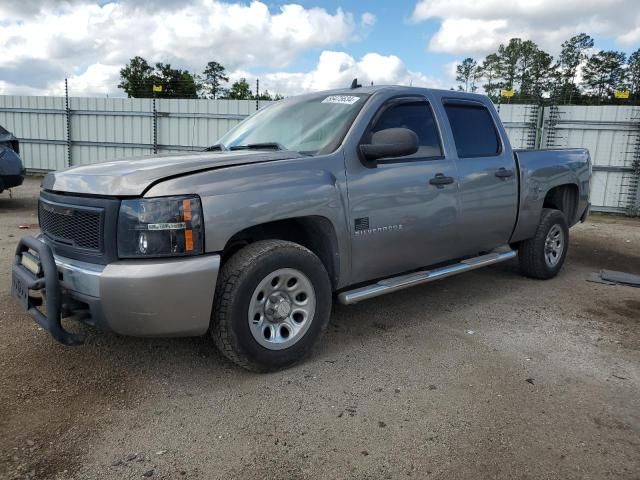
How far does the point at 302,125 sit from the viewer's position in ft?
13.2

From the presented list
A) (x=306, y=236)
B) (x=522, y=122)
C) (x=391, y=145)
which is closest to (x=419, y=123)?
(x=391, y=145)

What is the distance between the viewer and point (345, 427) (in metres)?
2.76

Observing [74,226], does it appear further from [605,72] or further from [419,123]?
[605,72]

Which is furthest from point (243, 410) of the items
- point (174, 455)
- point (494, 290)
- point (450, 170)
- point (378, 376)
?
point (494, 290)

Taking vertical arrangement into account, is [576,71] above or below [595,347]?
above

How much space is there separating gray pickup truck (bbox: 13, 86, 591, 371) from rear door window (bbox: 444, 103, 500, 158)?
2cm

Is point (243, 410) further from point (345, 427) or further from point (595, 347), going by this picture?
point (595, 347)

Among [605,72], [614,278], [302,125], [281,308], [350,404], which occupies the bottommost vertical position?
[350,404]

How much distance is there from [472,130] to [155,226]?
314 centimetres

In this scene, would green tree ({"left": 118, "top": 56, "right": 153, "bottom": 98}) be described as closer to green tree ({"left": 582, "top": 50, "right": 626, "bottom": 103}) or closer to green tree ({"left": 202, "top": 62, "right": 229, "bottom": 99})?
green tree ({"left": 202, "top": 62, "right": 229, "bottom": 99})

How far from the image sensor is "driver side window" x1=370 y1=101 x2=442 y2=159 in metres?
4.01

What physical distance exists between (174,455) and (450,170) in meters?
3.01

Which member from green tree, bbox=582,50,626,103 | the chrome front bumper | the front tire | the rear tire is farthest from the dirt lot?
green tree, bbox=582,50,626,103

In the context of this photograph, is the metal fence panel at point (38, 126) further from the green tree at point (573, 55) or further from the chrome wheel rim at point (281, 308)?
the green tree at point (573, 55)
